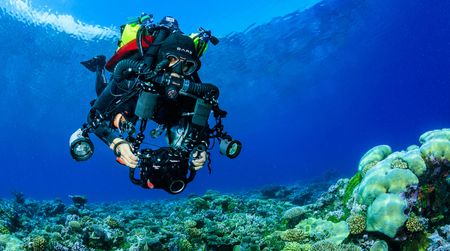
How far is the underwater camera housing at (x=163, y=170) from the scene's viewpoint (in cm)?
402

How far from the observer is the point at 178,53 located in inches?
174

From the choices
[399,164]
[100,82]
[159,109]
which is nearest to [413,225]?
[399,164]

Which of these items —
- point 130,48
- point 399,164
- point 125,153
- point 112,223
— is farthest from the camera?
point 112,223

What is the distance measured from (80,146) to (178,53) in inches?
69.8

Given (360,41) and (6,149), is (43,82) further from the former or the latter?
(6,149)

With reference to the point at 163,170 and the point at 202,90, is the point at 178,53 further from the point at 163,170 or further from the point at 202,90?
the point at 163,170

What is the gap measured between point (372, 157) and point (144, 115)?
16.5 feet

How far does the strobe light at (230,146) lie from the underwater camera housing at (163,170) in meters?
0.78

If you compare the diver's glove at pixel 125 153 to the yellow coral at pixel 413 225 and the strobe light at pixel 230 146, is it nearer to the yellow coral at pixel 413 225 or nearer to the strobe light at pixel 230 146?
the strobe light at pixel 230 146

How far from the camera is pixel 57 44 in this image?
36.4m

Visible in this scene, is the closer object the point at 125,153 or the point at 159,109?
the point at 125,153

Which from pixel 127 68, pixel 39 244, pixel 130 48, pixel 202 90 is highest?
pixel 130 48

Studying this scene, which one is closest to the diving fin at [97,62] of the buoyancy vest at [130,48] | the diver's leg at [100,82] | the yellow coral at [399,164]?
the diver's leg at [100,82]

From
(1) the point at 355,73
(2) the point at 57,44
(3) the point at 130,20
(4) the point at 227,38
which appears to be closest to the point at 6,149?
(2) the point at 57,44
